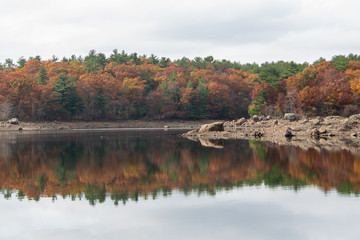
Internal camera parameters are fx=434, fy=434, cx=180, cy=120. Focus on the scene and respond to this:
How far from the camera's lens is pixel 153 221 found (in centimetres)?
1312

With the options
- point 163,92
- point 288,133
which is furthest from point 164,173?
point 163,92

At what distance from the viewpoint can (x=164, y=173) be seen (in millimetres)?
22125

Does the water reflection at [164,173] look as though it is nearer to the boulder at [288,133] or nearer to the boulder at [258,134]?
the boulder at [288,133]

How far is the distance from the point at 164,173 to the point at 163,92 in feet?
279

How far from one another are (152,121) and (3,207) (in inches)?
3433

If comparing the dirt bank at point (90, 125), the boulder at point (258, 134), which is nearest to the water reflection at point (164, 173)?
the boulder at point (258, 134)

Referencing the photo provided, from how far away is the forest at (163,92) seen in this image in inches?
3561

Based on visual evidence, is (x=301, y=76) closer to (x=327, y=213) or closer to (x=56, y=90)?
(x=56, y=90)

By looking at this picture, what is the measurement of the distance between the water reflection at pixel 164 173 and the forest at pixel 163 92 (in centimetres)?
6199

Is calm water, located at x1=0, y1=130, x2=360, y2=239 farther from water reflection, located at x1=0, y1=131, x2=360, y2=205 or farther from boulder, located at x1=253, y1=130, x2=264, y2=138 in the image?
boulder, located at x1=253, y1=130, x2=264, y2=138

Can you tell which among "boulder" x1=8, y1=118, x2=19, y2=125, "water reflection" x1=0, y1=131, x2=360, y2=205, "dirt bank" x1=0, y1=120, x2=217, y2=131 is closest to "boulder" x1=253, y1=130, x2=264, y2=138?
"water reflection" x1=0, y1=131, x2=360, y2=205

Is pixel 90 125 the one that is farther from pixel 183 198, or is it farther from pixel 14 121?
pixel 183 198

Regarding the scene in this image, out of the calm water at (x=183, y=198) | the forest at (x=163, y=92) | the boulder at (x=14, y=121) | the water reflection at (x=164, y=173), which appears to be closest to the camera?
the calm water at (x=183, y=198)

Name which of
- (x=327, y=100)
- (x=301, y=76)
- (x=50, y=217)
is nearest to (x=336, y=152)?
(x=50, y=217)
